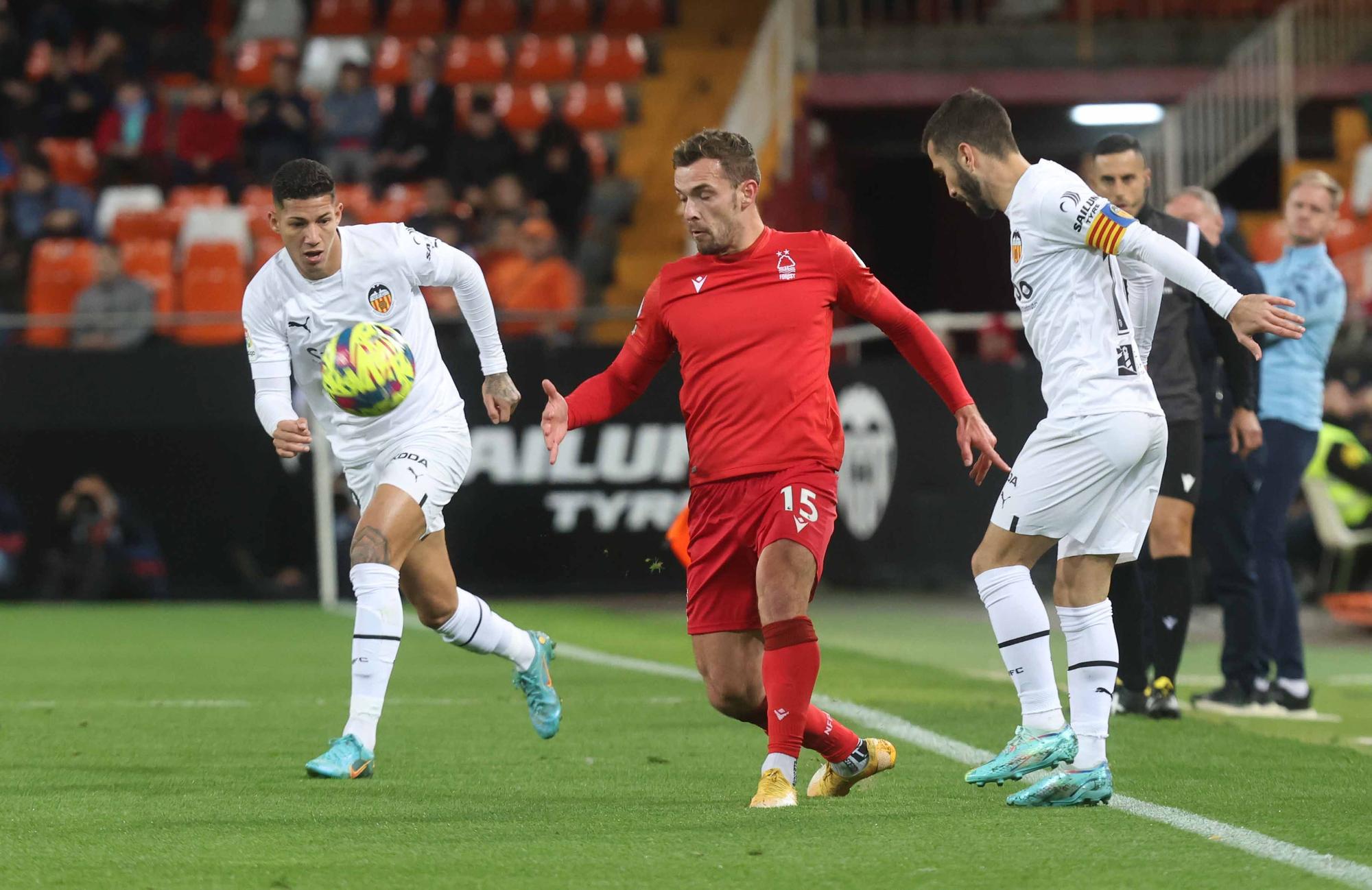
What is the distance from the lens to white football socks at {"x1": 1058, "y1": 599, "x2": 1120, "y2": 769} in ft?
19.1

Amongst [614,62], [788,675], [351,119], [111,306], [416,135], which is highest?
[614,62]

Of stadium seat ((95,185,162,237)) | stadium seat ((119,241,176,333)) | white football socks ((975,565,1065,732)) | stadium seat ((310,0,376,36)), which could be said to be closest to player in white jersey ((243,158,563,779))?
white football socks ((975,565,1065,732))

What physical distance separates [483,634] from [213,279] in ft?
36.7

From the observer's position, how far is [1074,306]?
18.9 feet

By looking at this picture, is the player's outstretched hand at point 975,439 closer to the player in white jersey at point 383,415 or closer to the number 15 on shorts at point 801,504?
the number 15 on shorts at point 801,504

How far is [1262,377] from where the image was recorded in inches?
349

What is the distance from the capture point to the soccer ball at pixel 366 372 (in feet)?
22.7

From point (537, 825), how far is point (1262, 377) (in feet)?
15.4

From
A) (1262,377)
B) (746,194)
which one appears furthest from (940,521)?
(746,194)

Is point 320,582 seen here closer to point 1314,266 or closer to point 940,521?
point 940,521

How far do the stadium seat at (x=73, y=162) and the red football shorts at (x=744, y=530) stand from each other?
53.0 ft

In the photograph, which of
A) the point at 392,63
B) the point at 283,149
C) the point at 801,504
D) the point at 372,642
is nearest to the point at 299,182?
the point at 372,642

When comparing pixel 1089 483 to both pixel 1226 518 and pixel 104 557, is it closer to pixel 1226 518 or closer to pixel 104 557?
pixel 1226 518

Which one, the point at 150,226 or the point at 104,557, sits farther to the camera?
the point at 150,226
